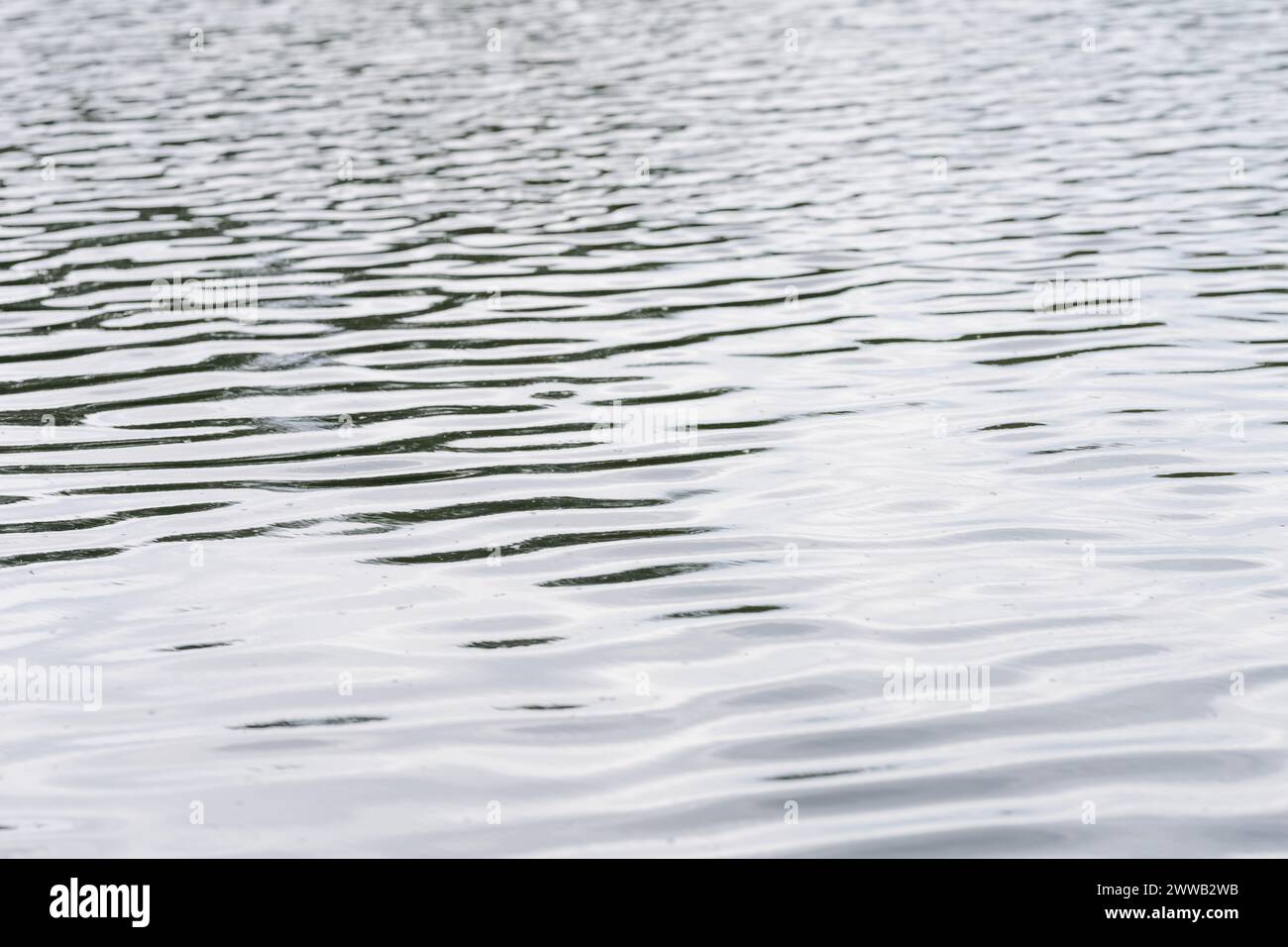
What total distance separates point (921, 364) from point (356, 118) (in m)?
11.7

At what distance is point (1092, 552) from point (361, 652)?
2922 millimetres

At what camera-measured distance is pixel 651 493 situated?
304 inches

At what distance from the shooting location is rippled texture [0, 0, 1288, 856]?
16.6ft

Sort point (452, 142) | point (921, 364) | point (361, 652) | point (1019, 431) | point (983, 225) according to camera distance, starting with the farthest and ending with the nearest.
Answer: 1. point (452, 142)
2. point (983, 225)
3. point (921, 364)
4. point (1019, 431)
5. point (361, 652)

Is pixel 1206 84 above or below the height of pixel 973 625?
above

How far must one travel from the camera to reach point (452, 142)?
18.5m

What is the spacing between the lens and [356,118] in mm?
19891

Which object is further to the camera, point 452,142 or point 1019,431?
point 452,142

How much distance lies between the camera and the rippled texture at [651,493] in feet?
16.6
